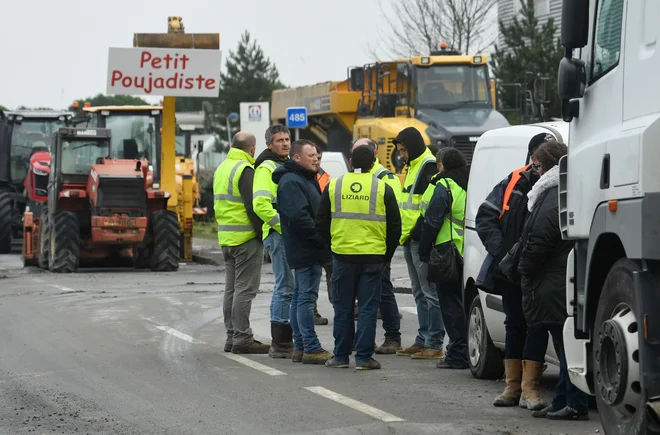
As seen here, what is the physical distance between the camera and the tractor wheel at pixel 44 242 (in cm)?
2445

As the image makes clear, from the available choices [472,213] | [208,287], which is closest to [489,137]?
[472,213]

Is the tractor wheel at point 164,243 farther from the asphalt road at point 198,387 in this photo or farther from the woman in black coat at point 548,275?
the woman in black coat at point 548,275

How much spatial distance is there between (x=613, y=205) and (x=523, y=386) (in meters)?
2.55

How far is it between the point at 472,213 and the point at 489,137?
0.65 meters

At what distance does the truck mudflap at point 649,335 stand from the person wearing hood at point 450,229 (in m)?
5.07

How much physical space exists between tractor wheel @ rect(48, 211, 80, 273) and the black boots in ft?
39.6

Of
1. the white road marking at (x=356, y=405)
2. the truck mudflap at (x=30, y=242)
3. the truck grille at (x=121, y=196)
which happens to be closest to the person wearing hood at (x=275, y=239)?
the white road marking at (x=356, y=405)

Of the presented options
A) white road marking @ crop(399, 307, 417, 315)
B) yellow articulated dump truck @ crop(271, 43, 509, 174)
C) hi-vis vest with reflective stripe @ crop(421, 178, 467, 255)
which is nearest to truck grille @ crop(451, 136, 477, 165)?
yellow articulated dump truck @ crop(271, 43, 509, 174)

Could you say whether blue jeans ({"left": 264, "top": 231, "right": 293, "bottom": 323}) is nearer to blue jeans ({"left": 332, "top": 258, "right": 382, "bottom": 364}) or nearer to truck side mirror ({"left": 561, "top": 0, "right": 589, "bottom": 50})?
blue jeans ({"left": 332, "top": 258, "right": 382, "bottom": 364})

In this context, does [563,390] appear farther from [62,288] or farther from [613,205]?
[62,288]

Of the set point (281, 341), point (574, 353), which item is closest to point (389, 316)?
point (281, 341)

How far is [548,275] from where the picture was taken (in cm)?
838

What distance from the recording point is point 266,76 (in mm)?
107250

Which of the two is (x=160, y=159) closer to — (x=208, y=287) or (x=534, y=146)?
(x=208, y=287)
